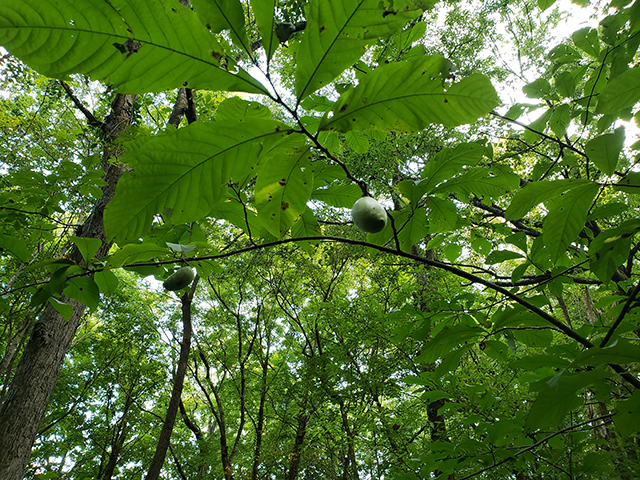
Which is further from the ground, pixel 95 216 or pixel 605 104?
pixel 95 216

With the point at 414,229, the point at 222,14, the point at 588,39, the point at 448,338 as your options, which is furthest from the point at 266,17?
the point at 588,39

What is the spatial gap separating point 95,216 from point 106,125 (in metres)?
1.01

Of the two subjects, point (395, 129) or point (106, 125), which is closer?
point (395, 129)

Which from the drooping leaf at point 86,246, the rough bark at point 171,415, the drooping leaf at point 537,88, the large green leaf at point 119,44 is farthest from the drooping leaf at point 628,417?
the rough bark at point 171,415

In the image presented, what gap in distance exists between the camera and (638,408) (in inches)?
24.8

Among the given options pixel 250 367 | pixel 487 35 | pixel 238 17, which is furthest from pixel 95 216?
pixel 487 35

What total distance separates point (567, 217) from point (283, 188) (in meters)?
0.65

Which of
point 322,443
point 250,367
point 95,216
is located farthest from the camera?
point 250,367

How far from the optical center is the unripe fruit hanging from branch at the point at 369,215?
2.27 ft

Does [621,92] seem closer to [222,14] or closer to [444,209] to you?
[444,209]

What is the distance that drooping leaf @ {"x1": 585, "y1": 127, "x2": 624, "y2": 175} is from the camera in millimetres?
674

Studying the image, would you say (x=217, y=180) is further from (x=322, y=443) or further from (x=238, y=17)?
(x=322, y=443)

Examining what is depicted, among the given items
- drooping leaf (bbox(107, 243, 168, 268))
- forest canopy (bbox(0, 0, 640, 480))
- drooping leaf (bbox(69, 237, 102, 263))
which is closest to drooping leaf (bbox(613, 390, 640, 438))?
forest canopy (bbox(0, 0, 640, 480))

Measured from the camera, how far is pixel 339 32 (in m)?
0.45
